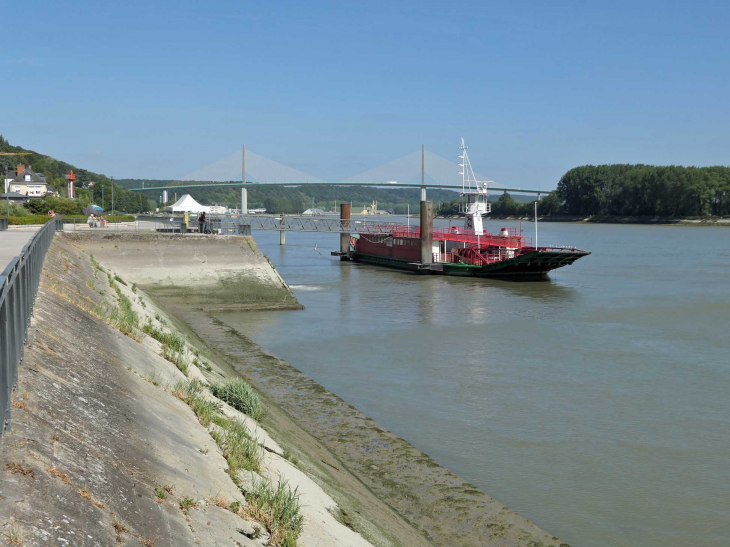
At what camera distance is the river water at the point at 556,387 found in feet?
35.0

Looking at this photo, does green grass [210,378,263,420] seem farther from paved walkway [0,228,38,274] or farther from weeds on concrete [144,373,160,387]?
paved walkway [0,228,38,274]

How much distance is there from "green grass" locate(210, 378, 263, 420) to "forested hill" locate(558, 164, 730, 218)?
132 m

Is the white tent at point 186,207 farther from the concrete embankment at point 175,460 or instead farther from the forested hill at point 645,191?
the forested hill at point 645,191

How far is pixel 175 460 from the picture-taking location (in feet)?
22.8

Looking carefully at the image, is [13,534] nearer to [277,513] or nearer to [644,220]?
[277,513]

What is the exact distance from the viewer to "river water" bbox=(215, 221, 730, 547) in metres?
10.7

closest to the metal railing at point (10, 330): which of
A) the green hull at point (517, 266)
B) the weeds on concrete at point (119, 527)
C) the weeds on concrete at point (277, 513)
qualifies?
the weeds on concrete at point (119, 527)

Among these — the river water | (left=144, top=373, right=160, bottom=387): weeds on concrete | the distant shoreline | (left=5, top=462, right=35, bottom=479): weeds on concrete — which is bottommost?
the river water

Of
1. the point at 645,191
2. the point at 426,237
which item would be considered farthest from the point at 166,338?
the point at 645,191

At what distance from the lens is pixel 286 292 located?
1177 inches

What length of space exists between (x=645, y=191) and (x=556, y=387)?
447 ft

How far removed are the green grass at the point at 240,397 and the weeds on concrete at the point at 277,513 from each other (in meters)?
3.97

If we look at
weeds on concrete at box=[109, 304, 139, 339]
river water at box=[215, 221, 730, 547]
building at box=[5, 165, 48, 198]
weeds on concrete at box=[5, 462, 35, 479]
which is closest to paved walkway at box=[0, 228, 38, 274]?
weeds on concrete at box=[109, 304, 139, 339]

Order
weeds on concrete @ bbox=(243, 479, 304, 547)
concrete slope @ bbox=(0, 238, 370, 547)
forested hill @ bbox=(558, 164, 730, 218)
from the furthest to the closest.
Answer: forested hill @ bbox=(558, 164, 730, 218) < weeds on concrete @ bbox=(243, 479, 304, 547) < concrete slope @ bbox=(0, 238, 370, 547)
